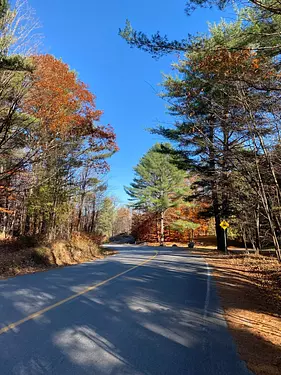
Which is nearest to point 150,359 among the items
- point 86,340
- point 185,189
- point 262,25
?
point 86,340

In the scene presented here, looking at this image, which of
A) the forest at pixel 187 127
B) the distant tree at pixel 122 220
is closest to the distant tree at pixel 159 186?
the forest at pixel 187 127

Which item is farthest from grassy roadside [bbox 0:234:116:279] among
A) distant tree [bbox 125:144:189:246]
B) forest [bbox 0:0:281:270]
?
distant tree [bbox 125:144:189:246]

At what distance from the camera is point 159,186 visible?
1671 inches

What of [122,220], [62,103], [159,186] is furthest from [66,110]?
[122,220]

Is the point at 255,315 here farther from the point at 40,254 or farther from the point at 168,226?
the point at 168,226

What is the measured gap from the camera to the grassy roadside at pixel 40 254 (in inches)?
449

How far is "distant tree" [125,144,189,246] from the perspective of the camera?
136ft

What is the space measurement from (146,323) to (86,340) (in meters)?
1.27

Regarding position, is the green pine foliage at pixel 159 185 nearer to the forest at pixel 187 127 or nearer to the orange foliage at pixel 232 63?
the forest at pixel 187 127

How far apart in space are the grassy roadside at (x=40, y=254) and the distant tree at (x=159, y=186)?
74.8 ft

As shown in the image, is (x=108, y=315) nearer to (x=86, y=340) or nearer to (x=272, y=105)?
(x=86, y=340)

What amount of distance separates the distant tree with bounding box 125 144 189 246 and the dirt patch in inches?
1194

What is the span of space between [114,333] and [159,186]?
126 ft

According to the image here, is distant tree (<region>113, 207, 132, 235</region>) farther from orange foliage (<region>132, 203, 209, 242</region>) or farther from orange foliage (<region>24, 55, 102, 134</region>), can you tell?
orange foliage (<region>24, 55, 102, 134</region>)
